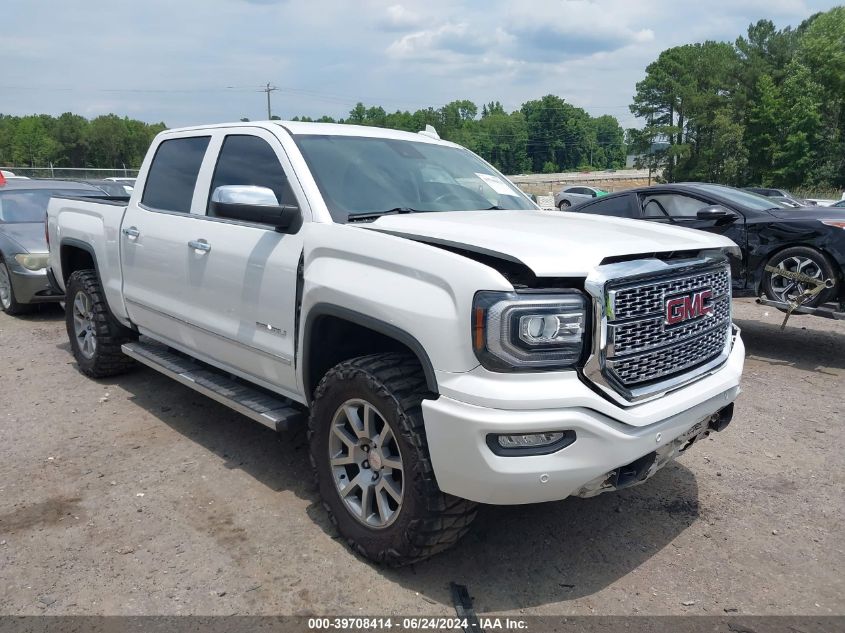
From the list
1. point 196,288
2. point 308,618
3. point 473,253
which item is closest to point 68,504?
point 196,288

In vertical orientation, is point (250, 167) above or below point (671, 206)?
above

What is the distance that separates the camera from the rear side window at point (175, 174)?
461 centimetres

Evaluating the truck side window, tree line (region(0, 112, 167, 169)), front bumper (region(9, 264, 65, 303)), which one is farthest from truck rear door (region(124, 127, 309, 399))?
tree line (region(0, 112, 167, 169))

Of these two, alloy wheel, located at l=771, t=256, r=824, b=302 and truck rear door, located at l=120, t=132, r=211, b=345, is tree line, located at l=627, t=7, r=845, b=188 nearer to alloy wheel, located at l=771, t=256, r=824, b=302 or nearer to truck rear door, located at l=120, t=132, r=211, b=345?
alloy wheel, located at l=771, t=256, r=824, b=302

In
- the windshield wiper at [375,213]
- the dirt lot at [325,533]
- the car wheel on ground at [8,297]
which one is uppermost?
the windshield wiper at [375,213]

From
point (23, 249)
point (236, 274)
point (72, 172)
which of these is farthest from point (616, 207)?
point (72, 172)

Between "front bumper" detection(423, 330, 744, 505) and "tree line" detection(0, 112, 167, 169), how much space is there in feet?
242

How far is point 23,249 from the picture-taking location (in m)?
8.59

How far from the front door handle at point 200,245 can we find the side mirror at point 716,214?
5.27 m

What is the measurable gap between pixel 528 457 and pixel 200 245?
2528 millimetres

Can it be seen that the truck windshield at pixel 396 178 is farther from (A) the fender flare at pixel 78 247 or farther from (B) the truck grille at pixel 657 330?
(A) the fender flare at pixel 78 247

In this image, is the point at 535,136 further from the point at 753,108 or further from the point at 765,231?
the point at 765,231

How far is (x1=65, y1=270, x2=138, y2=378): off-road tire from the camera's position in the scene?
564 cm

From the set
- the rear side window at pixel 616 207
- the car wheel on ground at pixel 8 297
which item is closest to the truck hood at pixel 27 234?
the car wheel on ground at pixel 8 297
